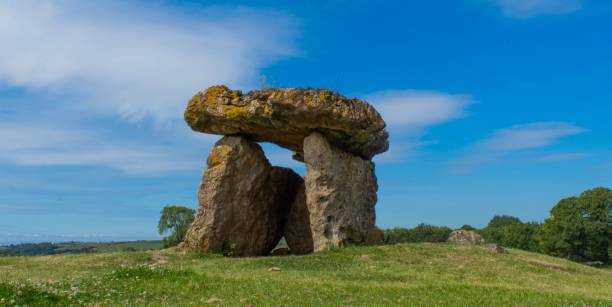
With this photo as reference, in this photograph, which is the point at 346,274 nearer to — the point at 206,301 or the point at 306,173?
the point at 206,301

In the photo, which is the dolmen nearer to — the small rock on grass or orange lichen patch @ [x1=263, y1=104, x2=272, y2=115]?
orange lichen patch @ [x1=263, y1=104, x2=272, y2=115]

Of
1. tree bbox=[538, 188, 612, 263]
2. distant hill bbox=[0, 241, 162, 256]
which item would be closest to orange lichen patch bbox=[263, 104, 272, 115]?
tree bbox=[538, 188, 612, 263]

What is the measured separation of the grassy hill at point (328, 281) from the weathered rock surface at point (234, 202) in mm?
3154

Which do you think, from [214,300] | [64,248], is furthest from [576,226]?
[64,248]

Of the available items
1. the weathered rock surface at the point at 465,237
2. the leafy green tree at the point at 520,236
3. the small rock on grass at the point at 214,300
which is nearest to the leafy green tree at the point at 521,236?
the leafy green tree at the point at 520,236

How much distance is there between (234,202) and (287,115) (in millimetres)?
5383

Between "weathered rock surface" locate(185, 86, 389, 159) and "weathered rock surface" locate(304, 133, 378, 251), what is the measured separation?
104 centimetres

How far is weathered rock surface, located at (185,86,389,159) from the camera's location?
75.3 ft

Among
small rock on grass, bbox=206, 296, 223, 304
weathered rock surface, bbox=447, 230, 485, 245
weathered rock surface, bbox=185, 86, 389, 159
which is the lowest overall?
small rock on grass, bbox=206, 296, 223, 304

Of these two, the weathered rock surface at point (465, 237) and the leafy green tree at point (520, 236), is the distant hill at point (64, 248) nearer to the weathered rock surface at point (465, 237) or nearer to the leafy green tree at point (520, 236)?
the weathered rock surface at point (465, 237)

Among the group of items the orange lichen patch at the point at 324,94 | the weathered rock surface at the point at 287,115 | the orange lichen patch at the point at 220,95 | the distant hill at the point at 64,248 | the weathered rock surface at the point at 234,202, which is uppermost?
the orange lichen patch at the point at 220,95

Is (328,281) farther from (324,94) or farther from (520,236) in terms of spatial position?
(520,236)

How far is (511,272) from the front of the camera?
1784cm

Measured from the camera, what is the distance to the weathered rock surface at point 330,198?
2355 cm
